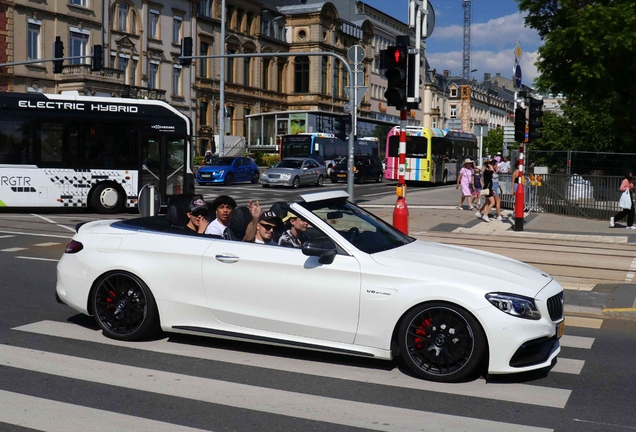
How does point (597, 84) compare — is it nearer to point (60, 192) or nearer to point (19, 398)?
point (60, 192)

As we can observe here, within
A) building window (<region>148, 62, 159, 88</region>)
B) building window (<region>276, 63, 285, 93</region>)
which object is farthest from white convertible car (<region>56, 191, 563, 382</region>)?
building window (<region>276, 63, 285, 93</region>)

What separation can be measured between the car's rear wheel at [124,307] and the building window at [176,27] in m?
56.5

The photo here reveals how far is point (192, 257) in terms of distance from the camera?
22.2ft

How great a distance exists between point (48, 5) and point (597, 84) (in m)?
35.0

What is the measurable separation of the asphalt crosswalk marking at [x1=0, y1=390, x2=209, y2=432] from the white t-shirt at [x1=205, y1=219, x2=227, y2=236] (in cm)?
231

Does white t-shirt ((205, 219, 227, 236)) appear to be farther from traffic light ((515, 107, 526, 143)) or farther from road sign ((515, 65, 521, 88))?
traffic light ((515, 107, 526, 143))

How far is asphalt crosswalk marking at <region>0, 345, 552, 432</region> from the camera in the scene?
5.02 meters

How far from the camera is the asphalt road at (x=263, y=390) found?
5031mm

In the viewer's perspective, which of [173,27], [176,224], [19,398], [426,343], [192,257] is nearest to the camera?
[19,398]

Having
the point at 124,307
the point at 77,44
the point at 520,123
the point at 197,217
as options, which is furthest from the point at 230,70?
the point at 124,307

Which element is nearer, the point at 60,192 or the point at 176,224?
the point at 176,224

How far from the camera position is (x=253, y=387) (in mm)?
5801

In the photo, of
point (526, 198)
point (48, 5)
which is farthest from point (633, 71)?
point (48, 5)

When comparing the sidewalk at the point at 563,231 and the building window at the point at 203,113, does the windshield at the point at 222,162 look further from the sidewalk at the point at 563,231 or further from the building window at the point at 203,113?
the building window at the point at 203,113
